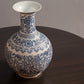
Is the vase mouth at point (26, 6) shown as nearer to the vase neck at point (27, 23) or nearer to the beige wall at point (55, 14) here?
the vase neck at point (27, 23)

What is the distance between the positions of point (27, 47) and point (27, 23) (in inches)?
3.0

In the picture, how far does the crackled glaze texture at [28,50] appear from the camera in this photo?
0.60 meters

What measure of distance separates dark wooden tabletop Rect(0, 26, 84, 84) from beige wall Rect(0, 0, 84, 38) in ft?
1.51

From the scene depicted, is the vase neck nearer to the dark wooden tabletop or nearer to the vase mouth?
the vase mouth

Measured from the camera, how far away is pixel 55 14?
4.53ft

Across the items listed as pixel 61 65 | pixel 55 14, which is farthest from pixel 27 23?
pixel 55 14

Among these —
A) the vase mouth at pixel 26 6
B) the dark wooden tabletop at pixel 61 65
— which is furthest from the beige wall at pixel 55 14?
the vase mouth at pixel 26 6

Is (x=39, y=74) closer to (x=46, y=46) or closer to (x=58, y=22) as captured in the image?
(x=46, y=46)

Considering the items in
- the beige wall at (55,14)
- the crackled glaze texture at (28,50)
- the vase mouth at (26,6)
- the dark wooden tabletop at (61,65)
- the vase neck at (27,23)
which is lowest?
the beige wall at (55,14)

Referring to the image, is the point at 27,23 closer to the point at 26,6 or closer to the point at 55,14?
the point at 26,6

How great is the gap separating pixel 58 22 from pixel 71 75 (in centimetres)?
80

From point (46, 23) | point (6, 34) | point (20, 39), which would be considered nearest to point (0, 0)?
point (46, 23)

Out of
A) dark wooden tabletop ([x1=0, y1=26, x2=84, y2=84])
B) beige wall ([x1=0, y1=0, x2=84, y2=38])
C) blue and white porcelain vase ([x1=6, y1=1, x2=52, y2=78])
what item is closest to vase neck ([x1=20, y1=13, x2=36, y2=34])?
blue and white porcelain vase ([x1=6, y1=1, x2=52, y2=78])

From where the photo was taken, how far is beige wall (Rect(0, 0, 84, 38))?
52.2 inches
